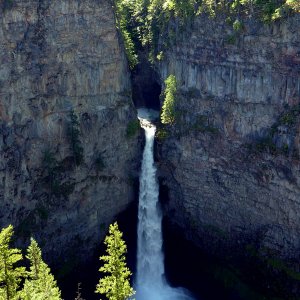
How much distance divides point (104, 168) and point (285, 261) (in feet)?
45.4

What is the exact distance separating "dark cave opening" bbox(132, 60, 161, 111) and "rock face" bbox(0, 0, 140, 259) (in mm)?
5773

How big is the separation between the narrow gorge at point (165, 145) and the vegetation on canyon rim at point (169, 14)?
115 millimetres

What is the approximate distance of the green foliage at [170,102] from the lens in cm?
3553

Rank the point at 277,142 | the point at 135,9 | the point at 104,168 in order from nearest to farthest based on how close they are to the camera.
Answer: the point at 277,142, the point at 104,168, the point at 135,9

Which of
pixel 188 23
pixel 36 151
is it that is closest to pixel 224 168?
pixel 188 23

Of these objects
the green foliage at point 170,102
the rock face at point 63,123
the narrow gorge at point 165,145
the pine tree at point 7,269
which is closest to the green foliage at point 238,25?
the narrow gorge at point 165,145

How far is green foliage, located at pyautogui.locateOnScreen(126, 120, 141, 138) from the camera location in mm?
37344

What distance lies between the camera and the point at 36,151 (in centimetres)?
3334

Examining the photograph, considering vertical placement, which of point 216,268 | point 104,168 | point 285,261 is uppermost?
point 104,168

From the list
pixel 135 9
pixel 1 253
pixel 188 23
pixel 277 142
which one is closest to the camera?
pixel 1 253

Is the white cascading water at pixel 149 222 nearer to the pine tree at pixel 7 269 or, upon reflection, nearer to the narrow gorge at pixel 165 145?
the narrow gorge at pixel 165 145

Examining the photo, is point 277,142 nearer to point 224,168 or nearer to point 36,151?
point 224,168

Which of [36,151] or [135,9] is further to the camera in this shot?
[135,9]

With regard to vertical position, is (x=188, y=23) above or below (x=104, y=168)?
above
